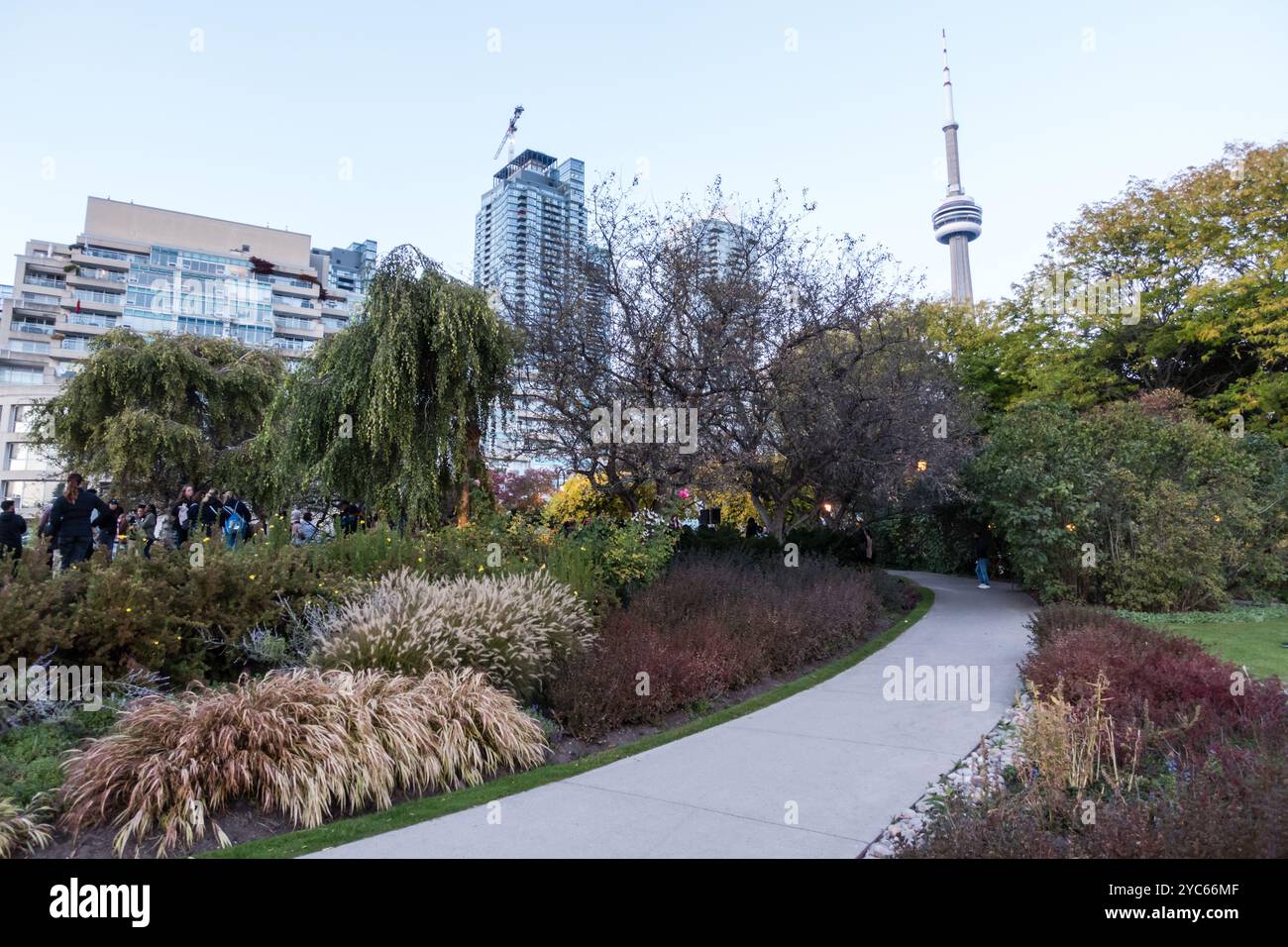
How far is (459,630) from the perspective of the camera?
6.12m

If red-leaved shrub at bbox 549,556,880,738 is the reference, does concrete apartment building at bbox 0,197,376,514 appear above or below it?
above

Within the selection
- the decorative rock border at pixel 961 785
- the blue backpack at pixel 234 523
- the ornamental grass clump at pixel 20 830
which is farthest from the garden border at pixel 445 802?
the blue backpack at pixel 234 523

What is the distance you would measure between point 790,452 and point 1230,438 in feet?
30.7

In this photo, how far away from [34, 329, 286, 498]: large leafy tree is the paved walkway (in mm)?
23077

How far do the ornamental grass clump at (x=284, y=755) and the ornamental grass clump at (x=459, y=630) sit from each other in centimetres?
56

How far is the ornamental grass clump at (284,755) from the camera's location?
4.12 metres

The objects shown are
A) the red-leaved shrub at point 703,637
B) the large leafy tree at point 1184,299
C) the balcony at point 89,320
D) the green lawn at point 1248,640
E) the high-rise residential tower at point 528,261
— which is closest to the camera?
the red-leaved shrub at point 703,637

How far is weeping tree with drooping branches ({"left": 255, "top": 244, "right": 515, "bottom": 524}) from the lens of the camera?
12.0 meters

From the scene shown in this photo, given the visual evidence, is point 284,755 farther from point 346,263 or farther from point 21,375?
point 346,263

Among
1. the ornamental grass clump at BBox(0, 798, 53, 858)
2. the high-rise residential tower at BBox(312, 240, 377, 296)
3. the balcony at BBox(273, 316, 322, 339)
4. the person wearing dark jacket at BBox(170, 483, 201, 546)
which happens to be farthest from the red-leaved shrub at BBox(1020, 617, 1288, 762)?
the high-rise residential tower at BBox(312, 240, 377, 296)

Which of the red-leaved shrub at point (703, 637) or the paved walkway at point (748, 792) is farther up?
the red-leaved shrub at point (703, 637)

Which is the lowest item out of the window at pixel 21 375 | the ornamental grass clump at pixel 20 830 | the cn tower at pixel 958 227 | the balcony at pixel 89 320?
the ornamental grass clump at pixel 20 830

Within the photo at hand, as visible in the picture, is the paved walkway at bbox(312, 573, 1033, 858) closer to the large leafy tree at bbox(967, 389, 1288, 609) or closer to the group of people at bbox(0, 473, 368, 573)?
the group of people at bbox(0, 473, 368, 573)

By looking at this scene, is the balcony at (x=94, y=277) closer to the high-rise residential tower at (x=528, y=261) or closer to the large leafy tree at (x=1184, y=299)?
the high-rise residential tower at (x=528, y=261)
